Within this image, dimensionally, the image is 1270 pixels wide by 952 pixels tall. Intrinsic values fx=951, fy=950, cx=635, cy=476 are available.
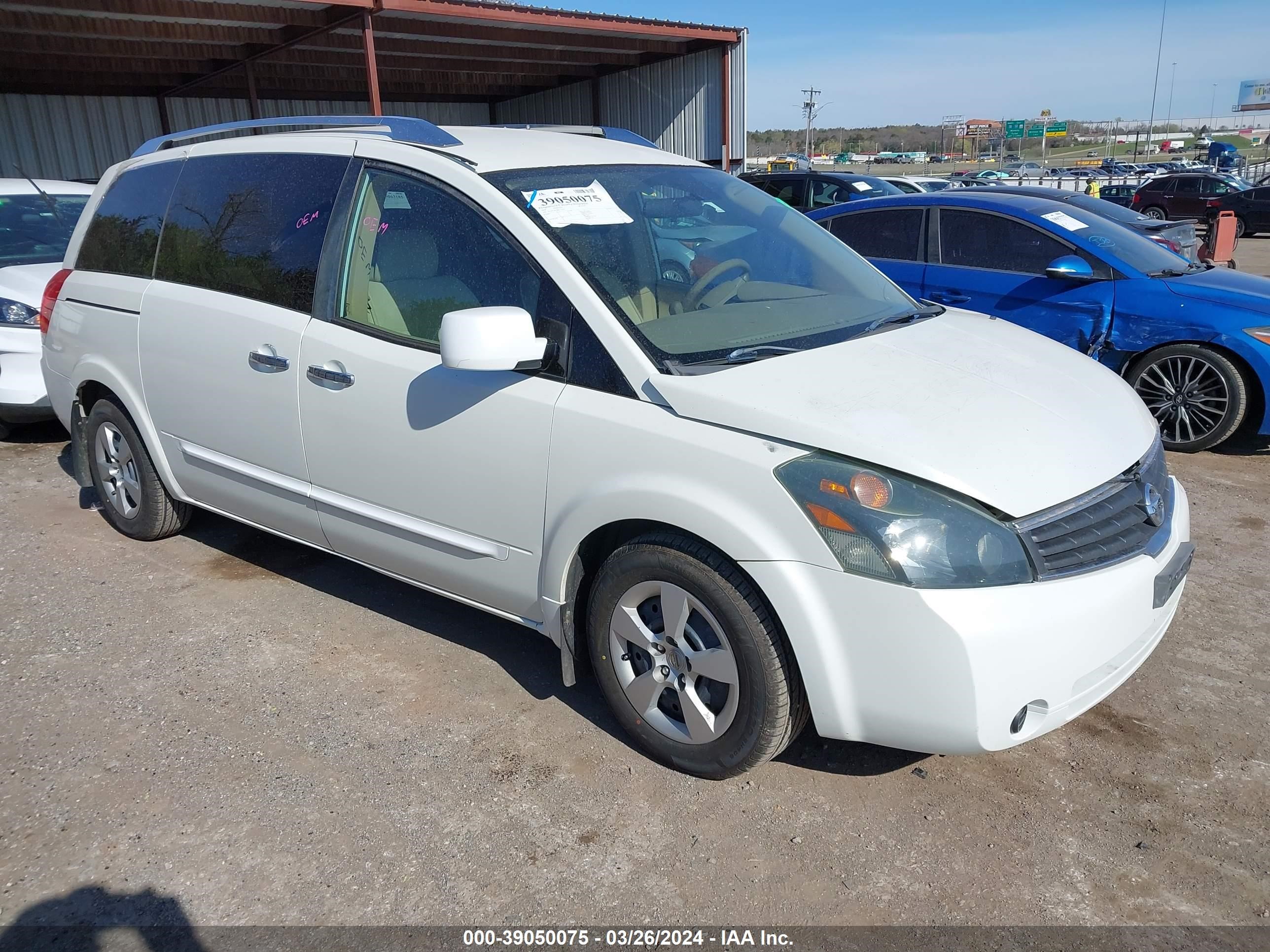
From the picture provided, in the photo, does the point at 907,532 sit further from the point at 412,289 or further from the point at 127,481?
the point at 127,481

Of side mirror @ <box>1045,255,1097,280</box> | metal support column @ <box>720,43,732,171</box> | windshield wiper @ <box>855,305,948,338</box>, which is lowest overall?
side mirror @ <box>1045,255,1097,280</box>

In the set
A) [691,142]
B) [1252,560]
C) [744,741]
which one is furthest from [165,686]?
[691,142]

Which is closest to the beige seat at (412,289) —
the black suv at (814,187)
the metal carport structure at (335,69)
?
the metal carport structure at (335,69)

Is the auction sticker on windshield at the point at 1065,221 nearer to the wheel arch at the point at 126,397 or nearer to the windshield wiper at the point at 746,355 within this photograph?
the windshield wiper at the point at 746,355

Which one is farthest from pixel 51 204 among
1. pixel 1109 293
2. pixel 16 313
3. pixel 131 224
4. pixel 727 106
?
pixel 727 106

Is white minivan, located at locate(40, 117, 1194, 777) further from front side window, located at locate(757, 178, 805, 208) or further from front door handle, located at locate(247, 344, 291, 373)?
front side window, located at locate(757, 178, 805, 208)

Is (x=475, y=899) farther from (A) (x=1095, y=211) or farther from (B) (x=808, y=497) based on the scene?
(A) (x=1095, y=211)

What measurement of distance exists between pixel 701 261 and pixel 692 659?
141 centimetres

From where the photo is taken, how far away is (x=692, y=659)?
2660 mm

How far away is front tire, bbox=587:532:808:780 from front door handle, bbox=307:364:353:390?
1146mm

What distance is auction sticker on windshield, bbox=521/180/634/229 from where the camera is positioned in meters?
2.98

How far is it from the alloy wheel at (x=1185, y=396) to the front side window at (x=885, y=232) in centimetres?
173

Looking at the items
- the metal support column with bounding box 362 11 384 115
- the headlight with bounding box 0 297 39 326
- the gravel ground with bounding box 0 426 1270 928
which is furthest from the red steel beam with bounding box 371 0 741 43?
the gravel ground with bounding box 0 426 1270 928

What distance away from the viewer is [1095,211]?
7836mm
